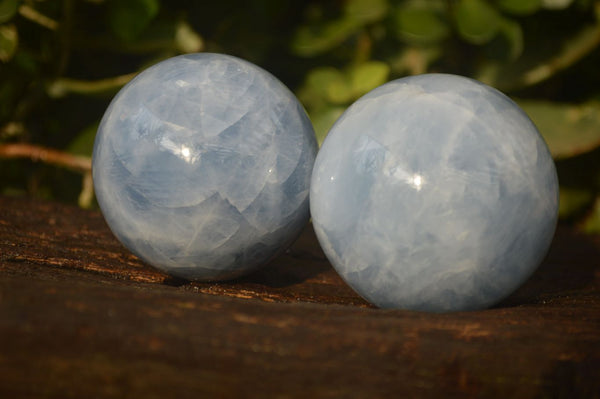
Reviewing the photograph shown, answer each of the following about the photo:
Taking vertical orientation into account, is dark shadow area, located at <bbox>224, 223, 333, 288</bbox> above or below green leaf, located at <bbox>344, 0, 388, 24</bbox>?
below

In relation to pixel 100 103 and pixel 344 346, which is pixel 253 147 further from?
pixel 100 103

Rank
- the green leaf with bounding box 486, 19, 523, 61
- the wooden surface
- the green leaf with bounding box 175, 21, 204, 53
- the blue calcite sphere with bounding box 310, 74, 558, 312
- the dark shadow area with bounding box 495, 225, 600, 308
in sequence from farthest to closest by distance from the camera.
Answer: the green leaf with bounding box 175, 21, 204, 53
the green leaf with bounding box 486, 19, 523, 61
the dark shadow area with bounding box 495, 225, 600, 308
the blue calcite sphere with bounding box 310, 74, 558, 312
the wooden surface

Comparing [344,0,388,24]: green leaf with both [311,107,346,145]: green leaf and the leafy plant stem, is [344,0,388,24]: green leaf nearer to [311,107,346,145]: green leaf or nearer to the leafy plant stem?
[311,107,346,145]: green leaf

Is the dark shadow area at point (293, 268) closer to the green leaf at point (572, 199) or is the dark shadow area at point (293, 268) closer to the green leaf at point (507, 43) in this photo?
the green leaf at point (507, 43)

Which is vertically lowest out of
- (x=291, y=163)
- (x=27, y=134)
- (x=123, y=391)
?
(x=27, y=134)

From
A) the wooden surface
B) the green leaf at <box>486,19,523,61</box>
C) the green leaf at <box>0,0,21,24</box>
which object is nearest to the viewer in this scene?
the wooden surface

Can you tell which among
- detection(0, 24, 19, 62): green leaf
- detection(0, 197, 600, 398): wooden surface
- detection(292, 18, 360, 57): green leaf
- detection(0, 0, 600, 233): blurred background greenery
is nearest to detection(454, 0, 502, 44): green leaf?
detection(0, 0, 600, 233): blurred background greenery

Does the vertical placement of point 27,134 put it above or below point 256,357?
below

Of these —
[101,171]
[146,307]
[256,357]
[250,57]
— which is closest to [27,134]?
[250,57]
